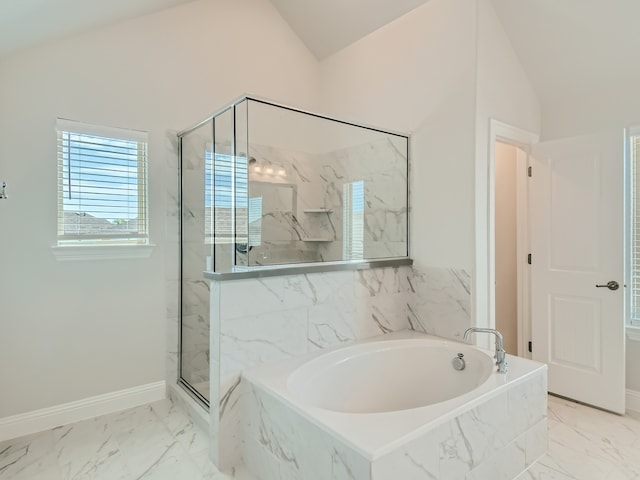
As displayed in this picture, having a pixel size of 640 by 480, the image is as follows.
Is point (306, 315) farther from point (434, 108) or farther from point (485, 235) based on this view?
point (434, 108)

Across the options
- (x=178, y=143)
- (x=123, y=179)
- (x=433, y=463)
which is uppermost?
(x=178, y=143)

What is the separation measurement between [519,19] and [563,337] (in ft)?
7.65

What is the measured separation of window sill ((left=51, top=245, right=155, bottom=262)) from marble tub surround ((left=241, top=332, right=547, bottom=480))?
50.9 inches

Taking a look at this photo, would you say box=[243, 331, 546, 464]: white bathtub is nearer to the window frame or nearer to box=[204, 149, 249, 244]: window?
box=[204, 149, 249, 244]: window

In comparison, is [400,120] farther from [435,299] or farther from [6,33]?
[6,33]

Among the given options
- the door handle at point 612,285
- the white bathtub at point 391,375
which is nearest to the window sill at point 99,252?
the white bathtub at point 391,375

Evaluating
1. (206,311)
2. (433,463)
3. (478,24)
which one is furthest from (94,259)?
(478,24)

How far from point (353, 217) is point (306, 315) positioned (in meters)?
1.26

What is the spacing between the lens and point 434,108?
9.13 feet

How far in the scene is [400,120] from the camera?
3.05 meters

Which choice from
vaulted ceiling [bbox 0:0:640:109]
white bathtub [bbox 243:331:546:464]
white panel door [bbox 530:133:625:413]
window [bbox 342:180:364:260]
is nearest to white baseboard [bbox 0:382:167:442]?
white bathtub [bbox 243:331:546:464]

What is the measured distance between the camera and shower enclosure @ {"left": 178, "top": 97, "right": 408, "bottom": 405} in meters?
2.53

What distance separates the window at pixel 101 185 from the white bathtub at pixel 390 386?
4.72 feet

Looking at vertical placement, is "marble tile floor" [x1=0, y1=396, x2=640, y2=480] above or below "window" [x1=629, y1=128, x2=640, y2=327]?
below
